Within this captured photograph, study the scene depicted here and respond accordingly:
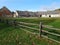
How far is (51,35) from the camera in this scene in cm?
1584

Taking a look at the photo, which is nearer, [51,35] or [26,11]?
[51,35]

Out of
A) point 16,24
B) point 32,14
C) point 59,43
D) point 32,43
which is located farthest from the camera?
point 32,14

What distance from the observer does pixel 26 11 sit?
134 meters

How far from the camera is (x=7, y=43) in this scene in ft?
49.7

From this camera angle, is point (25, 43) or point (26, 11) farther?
point (26, 11)

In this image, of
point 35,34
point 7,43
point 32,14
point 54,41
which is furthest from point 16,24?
point 32,14

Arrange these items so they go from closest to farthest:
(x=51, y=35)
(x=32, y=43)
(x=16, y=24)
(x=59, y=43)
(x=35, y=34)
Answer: (x=59, y=43) → (x=32, y=43) → (x=51, y=35) → (x=35, y=34) → (x=16, y=24)

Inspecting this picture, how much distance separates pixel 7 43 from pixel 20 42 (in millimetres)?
1135

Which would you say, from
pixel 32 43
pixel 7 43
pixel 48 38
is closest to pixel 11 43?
pixel 7 43

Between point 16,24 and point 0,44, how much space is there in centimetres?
978

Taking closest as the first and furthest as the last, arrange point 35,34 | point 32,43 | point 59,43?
1. point 59,43
2. point 32,43
3. point 35,34

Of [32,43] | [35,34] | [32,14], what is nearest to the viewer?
[32,43]

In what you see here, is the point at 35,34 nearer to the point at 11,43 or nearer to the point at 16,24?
the point at 11,43

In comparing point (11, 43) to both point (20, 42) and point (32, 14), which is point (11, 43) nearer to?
point (20, 42)
